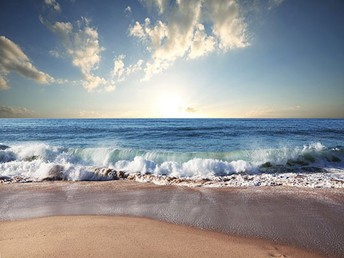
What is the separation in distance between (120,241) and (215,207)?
8.91 feet

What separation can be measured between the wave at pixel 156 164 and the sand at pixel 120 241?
442 centimetres

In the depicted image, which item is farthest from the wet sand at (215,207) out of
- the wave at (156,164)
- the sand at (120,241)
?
the wave at (156,164)

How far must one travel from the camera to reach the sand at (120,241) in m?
3.36

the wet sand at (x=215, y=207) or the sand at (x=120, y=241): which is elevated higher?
the sand at (x=120, y=241)

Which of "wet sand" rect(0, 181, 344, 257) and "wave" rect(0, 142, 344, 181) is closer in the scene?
"wet sand" rect(0, 181, 344, 257)

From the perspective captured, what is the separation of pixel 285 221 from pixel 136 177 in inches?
232

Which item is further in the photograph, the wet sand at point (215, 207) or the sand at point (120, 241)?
the wet sand at point (215, 207)

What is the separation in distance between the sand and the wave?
442cm

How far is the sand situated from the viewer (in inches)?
132

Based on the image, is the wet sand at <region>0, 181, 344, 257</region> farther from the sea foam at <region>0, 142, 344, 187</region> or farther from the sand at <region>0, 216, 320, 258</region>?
the sea foam at <region>0, 142, 344, 187</region>

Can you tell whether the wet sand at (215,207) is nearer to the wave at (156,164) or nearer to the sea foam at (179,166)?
the sea foam at (179,166)

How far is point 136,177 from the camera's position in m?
8.78

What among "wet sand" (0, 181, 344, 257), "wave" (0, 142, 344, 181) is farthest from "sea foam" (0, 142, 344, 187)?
"wet sand" (0, 181, 344, 257)

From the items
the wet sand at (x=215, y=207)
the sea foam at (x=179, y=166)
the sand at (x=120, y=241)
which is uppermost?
the sand at (x=120, y=241)
